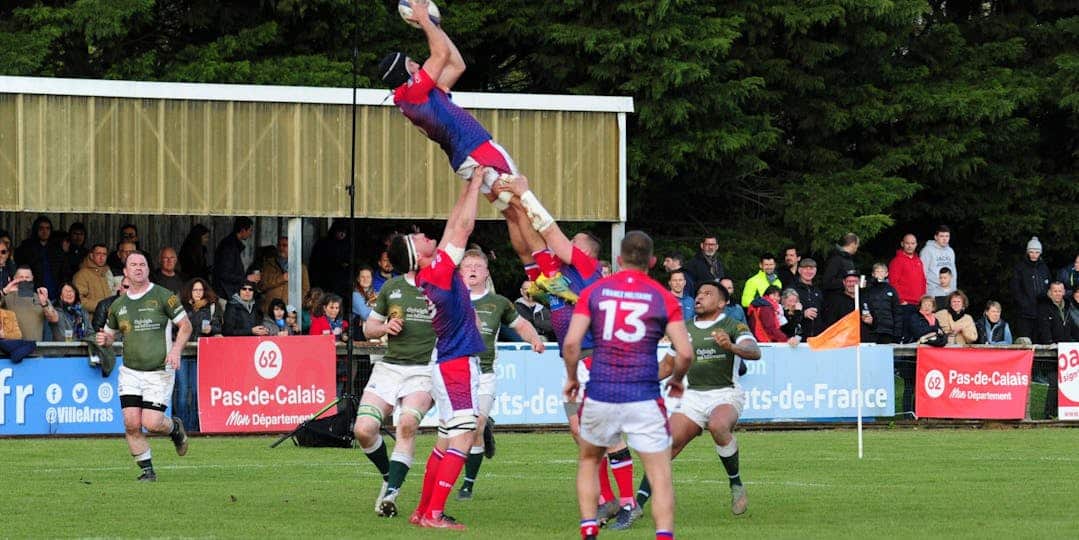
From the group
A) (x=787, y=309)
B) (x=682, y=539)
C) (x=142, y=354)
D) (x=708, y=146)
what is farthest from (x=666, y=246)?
(x=682, y=539)

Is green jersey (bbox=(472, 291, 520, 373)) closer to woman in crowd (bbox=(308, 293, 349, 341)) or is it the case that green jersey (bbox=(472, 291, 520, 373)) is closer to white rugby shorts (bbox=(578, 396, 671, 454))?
white rugby shorts (bbox=(578, 396, 671, 454))

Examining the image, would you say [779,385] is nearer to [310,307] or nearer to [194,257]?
[310,307]

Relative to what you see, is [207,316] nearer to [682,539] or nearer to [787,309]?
[787,309]

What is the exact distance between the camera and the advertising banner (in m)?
23.7

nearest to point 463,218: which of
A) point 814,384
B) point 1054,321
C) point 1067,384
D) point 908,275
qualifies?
point 814,384

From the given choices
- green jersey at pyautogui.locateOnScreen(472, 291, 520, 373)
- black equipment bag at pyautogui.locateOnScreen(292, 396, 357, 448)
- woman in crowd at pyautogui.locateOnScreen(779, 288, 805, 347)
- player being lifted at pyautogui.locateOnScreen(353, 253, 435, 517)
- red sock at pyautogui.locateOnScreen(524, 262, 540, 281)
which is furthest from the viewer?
woman in crowd at pyautogui.locateOnScreen(779, 288, 805, 347)

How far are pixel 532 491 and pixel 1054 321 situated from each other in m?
13.7

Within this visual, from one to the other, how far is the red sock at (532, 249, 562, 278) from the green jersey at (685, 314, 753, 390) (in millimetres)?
1530

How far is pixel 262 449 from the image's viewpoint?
2070cm

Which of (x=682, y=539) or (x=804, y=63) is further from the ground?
(x=804, y=63)

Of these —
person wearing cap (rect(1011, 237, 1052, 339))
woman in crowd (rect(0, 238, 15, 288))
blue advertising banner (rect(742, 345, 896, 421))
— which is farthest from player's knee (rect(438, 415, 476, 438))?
person wearing cap (rect(1011, 237, 1052, 339))

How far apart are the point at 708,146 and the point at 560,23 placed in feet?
10.1

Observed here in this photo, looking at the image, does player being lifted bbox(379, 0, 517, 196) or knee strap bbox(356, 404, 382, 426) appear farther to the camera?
knee strap bbox(356, 404, 382, 426)

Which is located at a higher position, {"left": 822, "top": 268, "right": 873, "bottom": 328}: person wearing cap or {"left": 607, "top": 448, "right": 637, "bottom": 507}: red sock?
{"left": 822, "top": 268, "right": 873, "bottom": 328}: person wearing cap
